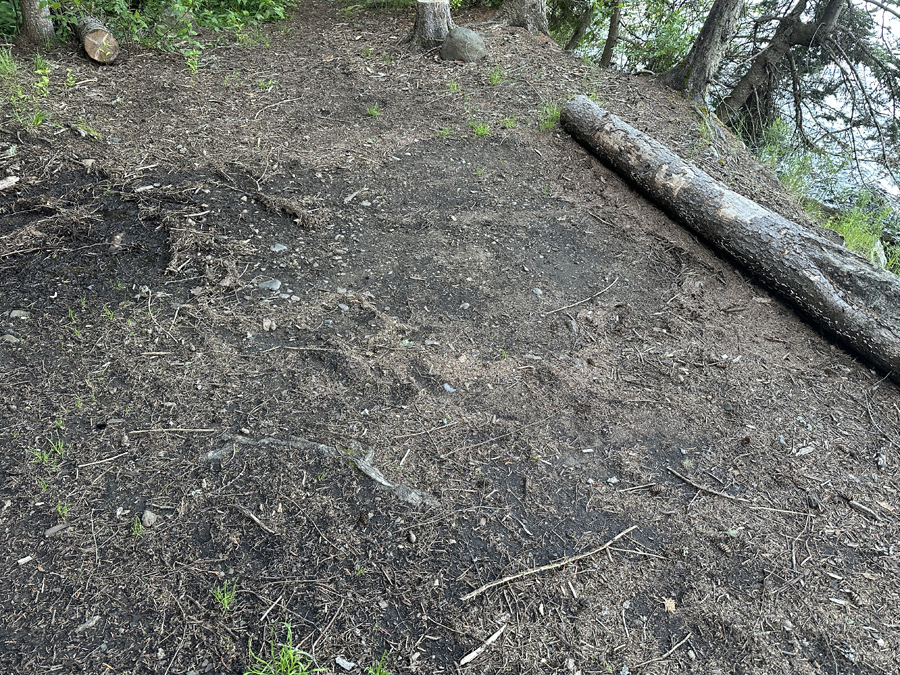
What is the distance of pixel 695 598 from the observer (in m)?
2.21

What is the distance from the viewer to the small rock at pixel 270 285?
338 centimetres

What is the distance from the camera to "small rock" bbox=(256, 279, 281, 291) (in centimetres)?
338

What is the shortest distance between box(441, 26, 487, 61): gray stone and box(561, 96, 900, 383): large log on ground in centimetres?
213

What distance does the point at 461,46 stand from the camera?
19.8 ft

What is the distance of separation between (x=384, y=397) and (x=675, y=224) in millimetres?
2741

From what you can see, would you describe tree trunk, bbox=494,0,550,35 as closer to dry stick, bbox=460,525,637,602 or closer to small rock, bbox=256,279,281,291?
small rock, bbox=256,279,281,291

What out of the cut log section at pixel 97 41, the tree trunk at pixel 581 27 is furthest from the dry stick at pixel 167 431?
the tree trunk at pixel 581 27

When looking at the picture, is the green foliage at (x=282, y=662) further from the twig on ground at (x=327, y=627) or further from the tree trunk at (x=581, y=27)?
the tree trunk at (x=581, y=27)

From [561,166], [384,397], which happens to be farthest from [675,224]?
[384,397]

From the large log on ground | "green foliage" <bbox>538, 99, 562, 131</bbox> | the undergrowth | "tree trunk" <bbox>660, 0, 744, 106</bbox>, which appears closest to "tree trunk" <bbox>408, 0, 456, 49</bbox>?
"green foliage" <bbox>538, 99, 562, 131</bbox>

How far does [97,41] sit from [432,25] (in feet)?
10.6

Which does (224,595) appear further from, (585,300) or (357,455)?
(585,300)

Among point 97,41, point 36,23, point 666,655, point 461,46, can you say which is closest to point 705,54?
point 461,46

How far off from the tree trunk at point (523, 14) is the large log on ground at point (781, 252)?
2.95 meters
